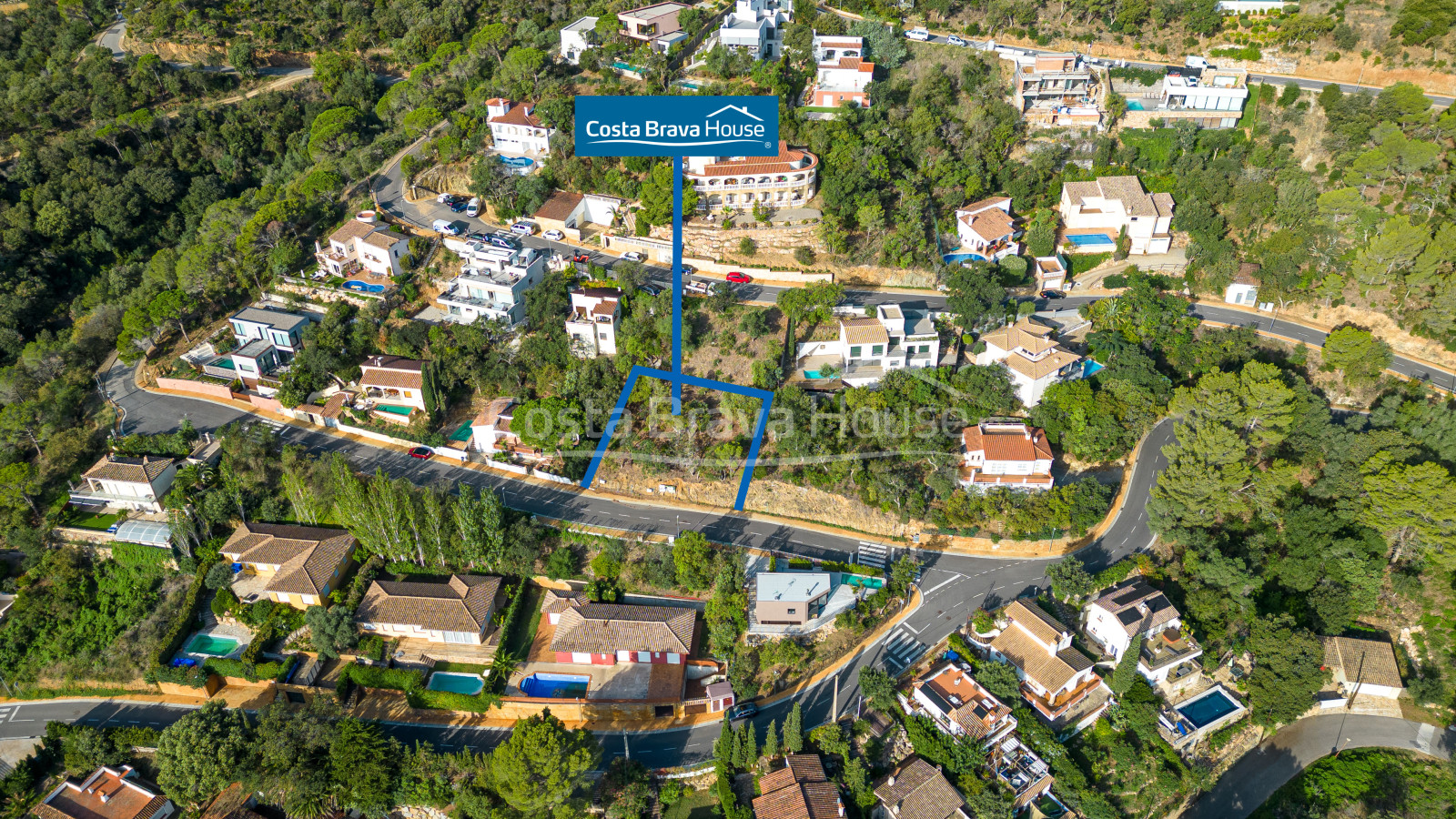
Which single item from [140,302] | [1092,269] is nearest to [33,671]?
[140,302]

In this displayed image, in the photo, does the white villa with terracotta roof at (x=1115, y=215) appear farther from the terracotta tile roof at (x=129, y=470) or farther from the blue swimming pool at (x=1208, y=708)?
the terracotta tile roof at (x=129, y=470)

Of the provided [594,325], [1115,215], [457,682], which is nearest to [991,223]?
[1115,215]

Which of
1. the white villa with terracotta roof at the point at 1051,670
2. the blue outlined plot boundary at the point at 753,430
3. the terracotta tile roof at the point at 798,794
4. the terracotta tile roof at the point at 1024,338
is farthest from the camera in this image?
the terracotta tile roof at the point at 1024,338

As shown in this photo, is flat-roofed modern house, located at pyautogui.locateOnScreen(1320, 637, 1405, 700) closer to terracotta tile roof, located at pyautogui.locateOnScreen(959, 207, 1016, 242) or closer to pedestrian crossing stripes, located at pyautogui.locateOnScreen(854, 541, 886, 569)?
pedestrian crossing stripes, located at pyautogui.locateOnScreen(854, 541, 886, 569)

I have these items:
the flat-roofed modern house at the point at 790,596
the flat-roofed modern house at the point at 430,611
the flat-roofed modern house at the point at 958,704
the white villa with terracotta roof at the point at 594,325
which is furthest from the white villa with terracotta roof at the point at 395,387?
the flat-roofed modern house at the point at 958,704

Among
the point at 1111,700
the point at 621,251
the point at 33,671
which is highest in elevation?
the point at 621,251

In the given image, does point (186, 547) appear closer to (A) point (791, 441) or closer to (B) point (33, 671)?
(B) point (33, 671)

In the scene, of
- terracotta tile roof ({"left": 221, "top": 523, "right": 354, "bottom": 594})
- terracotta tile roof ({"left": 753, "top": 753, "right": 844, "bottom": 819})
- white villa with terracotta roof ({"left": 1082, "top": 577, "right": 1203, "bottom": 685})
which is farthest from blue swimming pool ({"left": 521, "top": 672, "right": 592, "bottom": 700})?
white villa with terracotta roof ({"left": 1082, "top": 577, "right": 1203, "bottom": 685})
